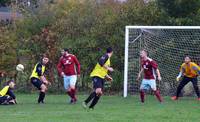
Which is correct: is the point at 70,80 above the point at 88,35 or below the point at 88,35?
below

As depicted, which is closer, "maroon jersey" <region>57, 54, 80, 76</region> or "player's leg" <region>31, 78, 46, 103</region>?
"player's leg" <region>31, 78, 46, 103</region>

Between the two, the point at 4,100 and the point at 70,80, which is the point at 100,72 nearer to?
the point at 70,80

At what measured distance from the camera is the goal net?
23.9m

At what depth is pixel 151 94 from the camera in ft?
79.0

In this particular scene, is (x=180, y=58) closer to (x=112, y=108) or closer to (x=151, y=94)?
(x=151, y=94)

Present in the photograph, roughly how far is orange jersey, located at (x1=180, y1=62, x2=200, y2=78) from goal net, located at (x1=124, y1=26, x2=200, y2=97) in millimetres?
2967

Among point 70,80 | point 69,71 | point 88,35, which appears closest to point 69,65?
point 69,71

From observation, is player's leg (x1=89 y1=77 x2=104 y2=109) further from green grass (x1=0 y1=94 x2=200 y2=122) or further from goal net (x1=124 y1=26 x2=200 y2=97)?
goal net (x1=124 y1=26 x2=200 y2=97)

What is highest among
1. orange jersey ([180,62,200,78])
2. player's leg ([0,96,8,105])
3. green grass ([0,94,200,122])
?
orange jersey ([180,62,200,78])

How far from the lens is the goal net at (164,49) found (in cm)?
2389

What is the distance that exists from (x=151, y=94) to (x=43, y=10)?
6900 mm

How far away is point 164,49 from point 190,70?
359cm

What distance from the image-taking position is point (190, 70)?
813 inches

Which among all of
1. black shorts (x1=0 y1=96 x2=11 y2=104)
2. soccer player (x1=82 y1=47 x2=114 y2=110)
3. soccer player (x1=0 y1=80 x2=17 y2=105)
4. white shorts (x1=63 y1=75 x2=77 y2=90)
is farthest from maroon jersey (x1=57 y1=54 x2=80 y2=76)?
soccer player (x1=82 y1=47 x2=114 y2=110)
